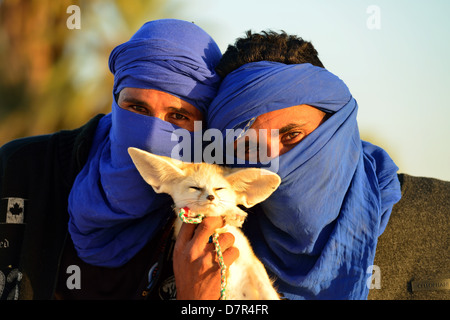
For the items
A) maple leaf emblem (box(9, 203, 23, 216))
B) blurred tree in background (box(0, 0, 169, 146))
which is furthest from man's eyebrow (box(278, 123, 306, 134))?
blurred tree in background (box(0, 0, 169, 146))

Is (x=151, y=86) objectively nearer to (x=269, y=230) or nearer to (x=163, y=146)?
(x=163, y=146)

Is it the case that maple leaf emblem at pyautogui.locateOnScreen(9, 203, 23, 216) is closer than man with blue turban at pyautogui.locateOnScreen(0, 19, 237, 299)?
No

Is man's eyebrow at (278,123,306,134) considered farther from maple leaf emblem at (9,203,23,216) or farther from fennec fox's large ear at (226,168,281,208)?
maple leaf emblem at (9,203,23,216)

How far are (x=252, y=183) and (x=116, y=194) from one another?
78 cm

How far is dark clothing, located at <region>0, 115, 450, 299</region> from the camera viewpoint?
274cm

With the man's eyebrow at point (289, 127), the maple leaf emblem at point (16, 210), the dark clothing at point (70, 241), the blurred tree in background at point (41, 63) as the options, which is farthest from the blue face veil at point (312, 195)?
the blurred tree in background at point (41, 63)

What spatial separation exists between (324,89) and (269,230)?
2.69 feet

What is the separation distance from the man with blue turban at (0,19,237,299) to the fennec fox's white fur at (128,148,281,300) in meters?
0.24

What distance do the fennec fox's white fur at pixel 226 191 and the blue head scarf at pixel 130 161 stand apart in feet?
0.78

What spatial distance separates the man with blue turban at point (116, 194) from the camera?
2.65 metres

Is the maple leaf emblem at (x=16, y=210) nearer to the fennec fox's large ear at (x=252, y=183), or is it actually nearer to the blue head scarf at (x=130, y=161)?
the blue head scarf at (x=130, y=161)

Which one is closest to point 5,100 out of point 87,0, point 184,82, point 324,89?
point 87,0

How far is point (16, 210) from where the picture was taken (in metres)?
2.89
